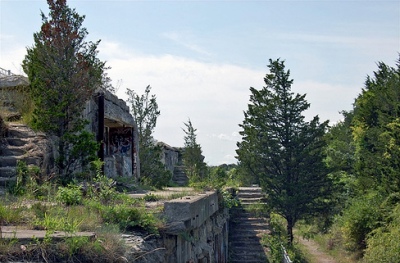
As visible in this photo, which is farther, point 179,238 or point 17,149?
point 17,149

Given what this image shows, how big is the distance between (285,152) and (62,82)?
54.5ft

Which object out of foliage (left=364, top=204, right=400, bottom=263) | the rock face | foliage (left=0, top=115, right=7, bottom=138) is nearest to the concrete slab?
the rock face

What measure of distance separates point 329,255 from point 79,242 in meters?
21.6

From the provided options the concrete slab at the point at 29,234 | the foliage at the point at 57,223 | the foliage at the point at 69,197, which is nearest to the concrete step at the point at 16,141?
the foliage at the point at 69,197

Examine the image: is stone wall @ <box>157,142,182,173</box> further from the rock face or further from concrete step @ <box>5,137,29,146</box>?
concrete step @ <box>5,137,29,146</box>

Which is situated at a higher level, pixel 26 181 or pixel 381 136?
pixel 381 136

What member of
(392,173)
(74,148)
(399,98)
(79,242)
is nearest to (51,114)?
(74,148)

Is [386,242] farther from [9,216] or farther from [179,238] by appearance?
[9,216]

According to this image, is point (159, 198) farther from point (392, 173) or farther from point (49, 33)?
point (392, 173)

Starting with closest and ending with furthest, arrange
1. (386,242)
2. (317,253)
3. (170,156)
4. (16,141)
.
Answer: (16,141), (386,242), (317,253), (170,156)

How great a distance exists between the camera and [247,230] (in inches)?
699

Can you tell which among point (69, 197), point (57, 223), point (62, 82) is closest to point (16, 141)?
point (62, 82)

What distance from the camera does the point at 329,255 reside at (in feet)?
78.6

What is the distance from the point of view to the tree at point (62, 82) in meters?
8.05
